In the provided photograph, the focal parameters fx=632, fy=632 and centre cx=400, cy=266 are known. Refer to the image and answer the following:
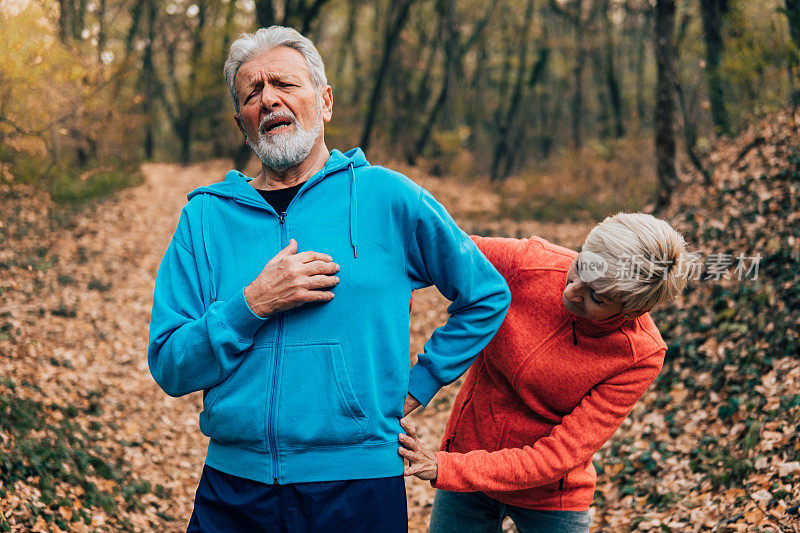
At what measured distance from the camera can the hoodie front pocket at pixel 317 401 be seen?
6.66 ft

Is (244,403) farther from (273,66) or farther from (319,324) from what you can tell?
(273,66)

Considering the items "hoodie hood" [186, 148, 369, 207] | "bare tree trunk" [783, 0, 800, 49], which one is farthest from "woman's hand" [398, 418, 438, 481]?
"bare tree trunk" [783, 0, 800, 49]

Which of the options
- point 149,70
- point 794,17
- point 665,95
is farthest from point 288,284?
point 149,70

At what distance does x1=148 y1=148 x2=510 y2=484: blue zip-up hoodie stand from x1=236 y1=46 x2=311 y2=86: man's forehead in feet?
1.18

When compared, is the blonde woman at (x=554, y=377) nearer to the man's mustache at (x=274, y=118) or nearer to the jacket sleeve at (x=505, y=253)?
the jacket sleeve at (x=505, y=253)

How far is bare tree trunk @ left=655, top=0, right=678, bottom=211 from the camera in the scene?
10297 mm

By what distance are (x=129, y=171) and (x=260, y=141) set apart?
17.7 metres

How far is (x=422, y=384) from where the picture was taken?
227 centimetres

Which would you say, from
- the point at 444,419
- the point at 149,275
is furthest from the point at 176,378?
the point at 149,275

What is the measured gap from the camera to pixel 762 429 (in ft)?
15.8

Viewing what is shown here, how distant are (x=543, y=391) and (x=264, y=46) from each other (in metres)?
1.67

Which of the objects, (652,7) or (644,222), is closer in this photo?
(644,222)

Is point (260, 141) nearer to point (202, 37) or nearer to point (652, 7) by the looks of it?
point (652, 7)

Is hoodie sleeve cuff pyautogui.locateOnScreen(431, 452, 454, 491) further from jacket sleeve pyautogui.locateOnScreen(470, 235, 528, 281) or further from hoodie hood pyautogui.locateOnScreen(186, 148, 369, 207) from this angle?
hoodie hood pyautogui.locateOnScreen(186, 148, 369, 207)
